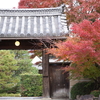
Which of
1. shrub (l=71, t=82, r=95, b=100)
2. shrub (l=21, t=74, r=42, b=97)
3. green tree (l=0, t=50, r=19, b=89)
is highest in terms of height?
green tree (l=0, t=50, r=19, b=89)

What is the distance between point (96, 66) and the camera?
836cm

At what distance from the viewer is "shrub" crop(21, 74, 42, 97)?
15.1 meters

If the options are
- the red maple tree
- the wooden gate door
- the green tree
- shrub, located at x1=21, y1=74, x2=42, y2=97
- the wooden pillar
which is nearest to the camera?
the red maple tree

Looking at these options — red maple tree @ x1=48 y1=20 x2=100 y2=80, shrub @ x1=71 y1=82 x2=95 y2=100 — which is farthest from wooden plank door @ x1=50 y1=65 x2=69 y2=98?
red maple tree @ x1=48 y1=20 x2=100 y2=80

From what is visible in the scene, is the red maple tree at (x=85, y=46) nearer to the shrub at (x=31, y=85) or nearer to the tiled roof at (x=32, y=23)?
the tiled roof at (x=32, y=23)

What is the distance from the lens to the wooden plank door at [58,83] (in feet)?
39.7

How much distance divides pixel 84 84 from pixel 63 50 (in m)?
3.63

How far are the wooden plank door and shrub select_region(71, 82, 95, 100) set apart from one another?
1.71 m

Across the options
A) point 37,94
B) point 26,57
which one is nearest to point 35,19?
point 37,94

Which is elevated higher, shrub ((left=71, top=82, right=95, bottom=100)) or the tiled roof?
the tiled roof

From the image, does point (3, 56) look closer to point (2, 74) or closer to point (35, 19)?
point (2, 74)

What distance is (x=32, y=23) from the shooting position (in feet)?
31.4

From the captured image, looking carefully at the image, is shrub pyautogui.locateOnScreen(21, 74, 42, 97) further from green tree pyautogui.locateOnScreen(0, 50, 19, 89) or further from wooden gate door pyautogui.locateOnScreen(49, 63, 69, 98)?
wooden gate door pyautogui.locateOnScreen(49, 63, 69, 98)

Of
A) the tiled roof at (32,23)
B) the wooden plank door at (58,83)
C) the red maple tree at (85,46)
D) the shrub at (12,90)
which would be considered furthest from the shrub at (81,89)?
the shrub at (12,90)
